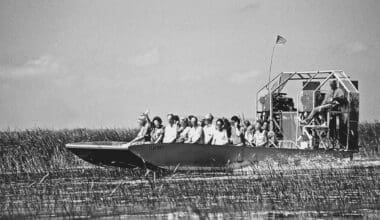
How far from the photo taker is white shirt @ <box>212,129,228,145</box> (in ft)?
71.8

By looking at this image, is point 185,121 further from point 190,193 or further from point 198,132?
point 190,193

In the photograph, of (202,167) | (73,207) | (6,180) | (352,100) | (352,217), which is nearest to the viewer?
(352,217)

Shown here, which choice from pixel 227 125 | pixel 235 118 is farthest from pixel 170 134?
pixel 235 118

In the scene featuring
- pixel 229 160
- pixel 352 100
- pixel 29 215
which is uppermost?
pixel 352 100

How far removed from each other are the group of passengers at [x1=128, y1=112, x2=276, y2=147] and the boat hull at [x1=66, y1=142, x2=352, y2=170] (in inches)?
21.1

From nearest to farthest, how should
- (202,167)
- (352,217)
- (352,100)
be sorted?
(352,217) < (202,167) < (352,100)

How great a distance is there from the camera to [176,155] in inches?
817

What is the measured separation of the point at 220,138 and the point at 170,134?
1.24m

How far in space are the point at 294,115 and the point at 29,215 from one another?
40.6 feet

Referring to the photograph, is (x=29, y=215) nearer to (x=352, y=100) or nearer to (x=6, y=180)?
(x=6, y=180)

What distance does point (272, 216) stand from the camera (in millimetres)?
13344

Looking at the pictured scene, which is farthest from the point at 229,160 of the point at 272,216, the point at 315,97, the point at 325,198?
the point at 272,216

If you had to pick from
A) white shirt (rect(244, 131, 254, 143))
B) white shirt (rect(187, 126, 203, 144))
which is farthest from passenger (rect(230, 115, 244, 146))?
white shirt (rect(187, 126, 203, 144))

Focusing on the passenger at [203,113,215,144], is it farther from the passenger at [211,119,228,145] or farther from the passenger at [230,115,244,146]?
the passenger at [230,115,244,146]
